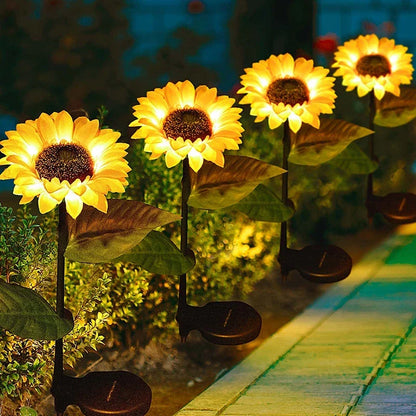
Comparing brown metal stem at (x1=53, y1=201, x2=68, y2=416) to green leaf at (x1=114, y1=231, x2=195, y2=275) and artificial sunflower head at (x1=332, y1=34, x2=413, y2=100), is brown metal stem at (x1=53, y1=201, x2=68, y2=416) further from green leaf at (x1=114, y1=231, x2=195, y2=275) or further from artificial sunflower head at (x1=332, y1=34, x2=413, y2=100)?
artificial sunflower head at (x1=332, y1=34, x2=413, y2=100)

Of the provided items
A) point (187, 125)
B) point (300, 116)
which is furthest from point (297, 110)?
point (187, 125)

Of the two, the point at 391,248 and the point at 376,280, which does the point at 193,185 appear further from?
the point at 391,248

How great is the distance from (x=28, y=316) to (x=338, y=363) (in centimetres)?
165

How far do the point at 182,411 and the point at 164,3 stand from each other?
560 centimetres

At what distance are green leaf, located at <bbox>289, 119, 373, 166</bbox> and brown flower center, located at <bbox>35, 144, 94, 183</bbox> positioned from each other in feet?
5.41

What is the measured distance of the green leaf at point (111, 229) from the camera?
3961 mm

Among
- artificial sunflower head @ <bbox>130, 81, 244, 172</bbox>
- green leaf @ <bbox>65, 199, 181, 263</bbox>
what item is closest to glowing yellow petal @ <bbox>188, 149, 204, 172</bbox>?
artificial sunflower head @ <bbox>130, 81, 244, 172</bbox>

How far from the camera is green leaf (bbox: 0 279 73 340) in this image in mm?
3789

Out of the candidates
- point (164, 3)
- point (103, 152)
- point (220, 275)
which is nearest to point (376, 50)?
point (220, 275)

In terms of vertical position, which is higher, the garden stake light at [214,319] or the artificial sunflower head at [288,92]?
the artificial sunflower head at [288,92]

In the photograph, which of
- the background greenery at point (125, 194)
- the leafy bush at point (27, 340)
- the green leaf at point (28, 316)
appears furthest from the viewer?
the background greenery at point (125, 194)

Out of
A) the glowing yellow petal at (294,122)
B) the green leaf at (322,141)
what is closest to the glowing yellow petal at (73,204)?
the glowing yellow petal at (294,122)

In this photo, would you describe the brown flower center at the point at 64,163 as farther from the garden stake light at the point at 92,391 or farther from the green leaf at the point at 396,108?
the green leaf at the point at 396,108

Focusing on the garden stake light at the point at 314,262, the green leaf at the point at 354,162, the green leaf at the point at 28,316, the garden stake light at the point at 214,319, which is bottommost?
the garden stake light at the point at 214,319
